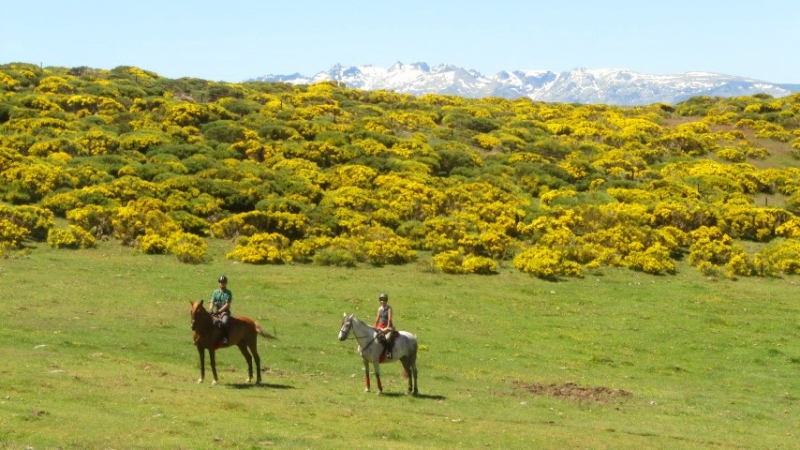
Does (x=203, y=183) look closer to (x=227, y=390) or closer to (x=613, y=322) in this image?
(x=613, y=322)

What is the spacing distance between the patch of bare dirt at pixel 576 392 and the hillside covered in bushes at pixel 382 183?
58.2 ft

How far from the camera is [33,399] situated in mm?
16969

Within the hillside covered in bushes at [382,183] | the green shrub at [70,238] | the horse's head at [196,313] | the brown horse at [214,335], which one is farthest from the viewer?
the hillside covered in bushes at [382,183]

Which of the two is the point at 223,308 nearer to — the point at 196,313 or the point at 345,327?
the point at 196,313

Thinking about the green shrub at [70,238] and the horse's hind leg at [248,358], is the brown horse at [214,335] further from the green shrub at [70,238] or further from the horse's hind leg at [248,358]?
the green shrub at [70,238]

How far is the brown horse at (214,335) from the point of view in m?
20.6

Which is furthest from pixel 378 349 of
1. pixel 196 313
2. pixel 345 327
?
pixel 196 313

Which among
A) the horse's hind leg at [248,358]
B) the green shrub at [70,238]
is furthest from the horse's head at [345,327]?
the green shrub at [70,238]

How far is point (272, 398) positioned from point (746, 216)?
3996cm

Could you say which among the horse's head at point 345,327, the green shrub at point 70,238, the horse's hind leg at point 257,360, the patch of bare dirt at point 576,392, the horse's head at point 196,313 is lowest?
the patch of bare dirt at point 576,392

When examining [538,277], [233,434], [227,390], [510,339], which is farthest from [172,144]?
[233,434]

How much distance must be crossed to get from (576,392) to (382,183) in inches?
1308

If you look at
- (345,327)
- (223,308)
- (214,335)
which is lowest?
(214,335)

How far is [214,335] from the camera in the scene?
69.4ft
